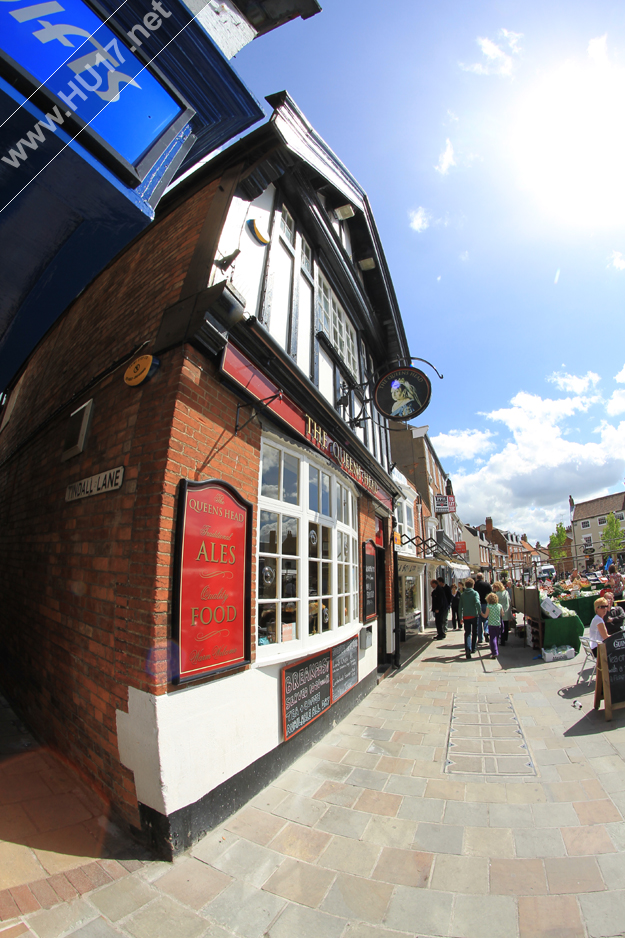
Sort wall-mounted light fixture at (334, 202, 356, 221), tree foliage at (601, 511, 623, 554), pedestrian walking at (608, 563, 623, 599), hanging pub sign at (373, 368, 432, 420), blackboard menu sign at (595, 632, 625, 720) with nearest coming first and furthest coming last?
blackboard menu sign at (595, 632, 625, 720), wall-mounted light fixture at (334, 202, 356, 221), hanging pub sign at (373, 368, 432, 420), pedestrian walking at (608, 563, 623, 599), tree foliage at (601, 511, 623, 554)

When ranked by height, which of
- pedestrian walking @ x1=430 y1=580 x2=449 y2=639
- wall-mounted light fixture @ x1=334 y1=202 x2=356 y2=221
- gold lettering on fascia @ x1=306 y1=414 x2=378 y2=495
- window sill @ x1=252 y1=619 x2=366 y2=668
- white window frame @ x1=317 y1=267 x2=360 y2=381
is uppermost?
wall-mounted light fixture @ x1=334 y1=202 x2=356 y2=221

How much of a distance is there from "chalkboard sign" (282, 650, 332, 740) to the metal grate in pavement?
1542mm

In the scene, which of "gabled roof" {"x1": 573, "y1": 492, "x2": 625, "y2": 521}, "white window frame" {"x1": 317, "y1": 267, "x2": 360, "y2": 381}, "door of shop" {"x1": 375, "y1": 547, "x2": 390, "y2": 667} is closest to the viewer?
"white window frame" {"x1": 317, "y1": 267, "x2": 360, "y2": 381}

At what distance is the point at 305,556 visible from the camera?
488 centimetres

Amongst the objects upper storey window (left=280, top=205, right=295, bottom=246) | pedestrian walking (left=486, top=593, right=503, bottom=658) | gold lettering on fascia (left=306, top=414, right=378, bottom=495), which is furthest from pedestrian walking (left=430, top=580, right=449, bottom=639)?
upper storey window (left=280, top=205, right=295, bottom=246)

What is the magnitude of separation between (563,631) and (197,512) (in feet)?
29.3

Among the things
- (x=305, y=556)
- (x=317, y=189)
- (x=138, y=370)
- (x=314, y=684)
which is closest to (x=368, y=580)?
(x=314, y=684)

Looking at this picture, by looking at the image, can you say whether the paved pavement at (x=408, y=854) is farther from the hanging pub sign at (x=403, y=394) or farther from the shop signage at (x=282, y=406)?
the hanging pub sign at (x=403, y=394)

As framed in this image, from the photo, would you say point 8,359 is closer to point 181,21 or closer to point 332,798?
point 181,21

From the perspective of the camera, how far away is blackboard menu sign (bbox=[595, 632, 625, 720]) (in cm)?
492

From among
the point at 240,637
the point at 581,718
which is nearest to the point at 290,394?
the point at 240,637

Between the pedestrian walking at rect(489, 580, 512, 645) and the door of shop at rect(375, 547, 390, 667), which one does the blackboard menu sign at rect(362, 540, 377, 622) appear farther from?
the pedestrian walking at rect(489, 580, 512, 645)

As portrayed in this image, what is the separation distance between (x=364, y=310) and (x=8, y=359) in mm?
6516

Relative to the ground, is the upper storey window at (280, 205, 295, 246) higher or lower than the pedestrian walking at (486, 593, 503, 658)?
higher
